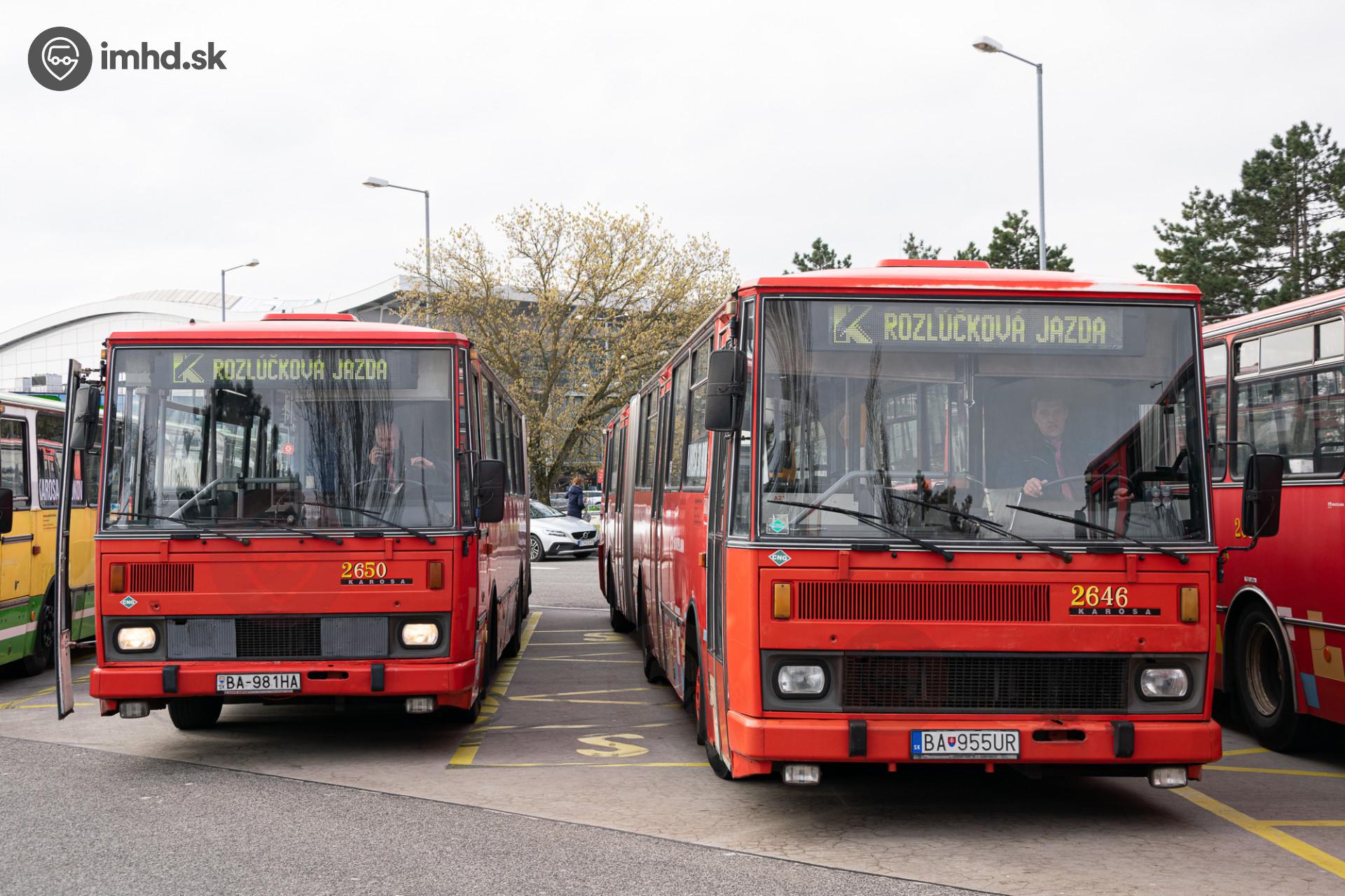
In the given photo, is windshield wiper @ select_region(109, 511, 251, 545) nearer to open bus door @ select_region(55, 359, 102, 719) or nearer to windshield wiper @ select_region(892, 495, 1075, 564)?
open bus door @ select_region(55, 359, 102, 719)

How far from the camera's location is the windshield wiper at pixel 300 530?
8.72 m

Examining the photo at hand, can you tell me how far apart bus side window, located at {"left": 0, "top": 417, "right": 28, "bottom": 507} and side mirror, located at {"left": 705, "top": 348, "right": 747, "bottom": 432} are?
8.81 m

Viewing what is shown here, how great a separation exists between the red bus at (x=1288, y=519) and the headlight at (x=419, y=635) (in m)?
4.74

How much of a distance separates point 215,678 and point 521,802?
2209mm

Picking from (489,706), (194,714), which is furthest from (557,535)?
(194,714)

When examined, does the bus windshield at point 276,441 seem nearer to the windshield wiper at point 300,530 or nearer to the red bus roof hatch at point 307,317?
the windshield wiper at point 300,530

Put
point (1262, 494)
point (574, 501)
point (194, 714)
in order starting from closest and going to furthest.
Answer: point (1262, 494)
point (194, 714)
point (574, 501)

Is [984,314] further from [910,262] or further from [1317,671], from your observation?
[1317,671]

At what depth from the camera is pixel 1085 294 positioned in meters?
7.02

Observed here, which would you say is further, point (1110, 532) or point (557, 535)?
point (557, 535)

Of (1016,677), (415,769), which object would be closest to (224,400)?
(415,769)

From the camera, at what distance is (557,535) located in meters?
33.2

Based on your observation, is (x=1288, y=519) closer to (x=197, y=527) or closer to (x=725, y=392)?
(x=725, y=392)

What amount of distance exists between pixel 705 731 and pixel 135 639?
3535mm
